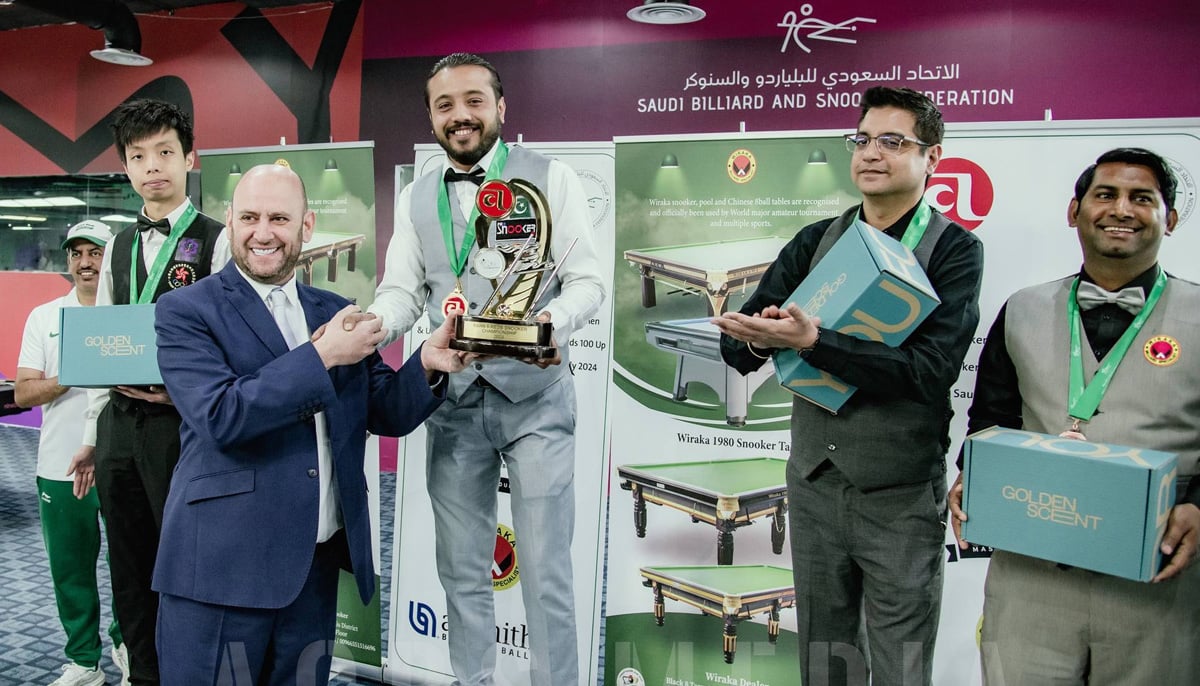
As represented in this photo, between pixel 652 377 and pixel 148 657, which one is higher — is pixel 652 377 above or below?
above

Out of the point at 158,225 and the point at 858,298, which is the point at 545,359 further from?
the point at 158,225

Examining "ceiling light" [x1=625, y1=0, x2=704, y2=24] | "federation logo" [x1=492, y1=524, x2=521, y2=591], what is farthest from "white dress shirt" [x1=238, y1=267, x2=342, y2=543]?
"ceiling light" [x1=625, y1=0, x2=704, y2=24]

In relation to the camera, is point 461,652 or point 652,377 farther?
point 652,377

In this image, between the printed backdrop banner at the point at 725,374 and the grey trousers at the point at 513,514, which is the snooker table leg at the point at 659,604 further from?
the grey trousers at the point at 513,514

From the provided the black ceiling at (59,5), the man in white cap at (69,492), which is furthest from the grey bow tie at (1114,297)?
the black ceiling at (59,5)

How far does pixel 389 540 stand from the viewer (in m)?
5.04

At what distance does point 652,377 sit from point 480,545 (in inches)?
37.2

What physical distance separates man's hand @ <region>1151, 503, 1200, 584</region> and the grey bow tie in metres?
0.46

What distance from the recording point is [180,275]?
2.73 meters

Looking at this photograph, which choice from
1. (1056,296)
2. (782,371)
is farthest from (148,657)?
(1056,296)

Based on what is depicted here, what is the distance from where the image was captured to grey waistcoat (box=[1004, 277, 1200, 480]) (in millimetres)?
1846

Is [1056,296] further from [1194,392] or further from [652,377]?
[652,377]

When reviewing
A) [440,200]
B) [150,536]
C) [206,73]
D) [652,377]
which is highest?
[206,73]

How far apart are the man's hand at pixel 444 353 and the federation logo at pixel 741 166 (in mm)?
1273
